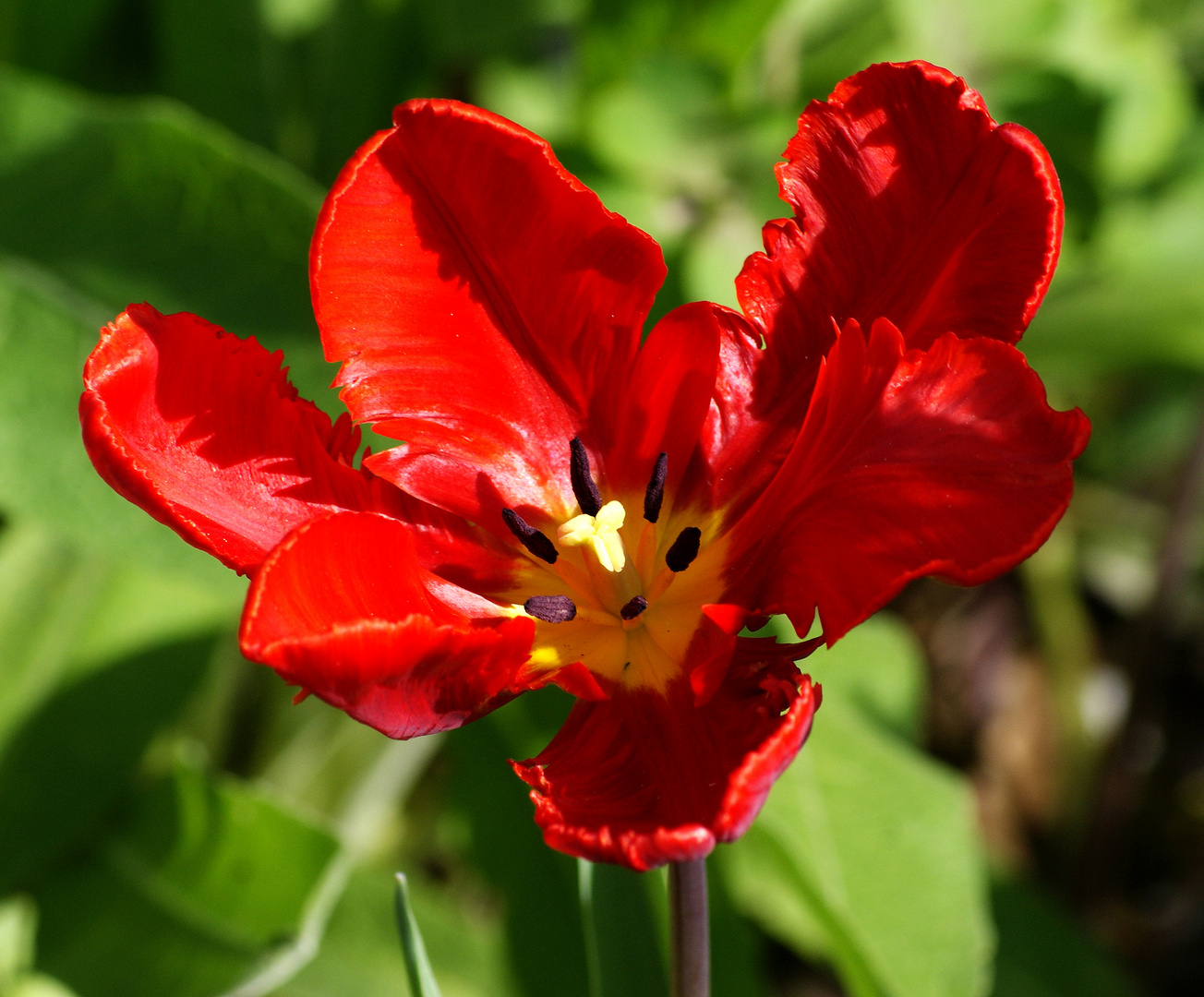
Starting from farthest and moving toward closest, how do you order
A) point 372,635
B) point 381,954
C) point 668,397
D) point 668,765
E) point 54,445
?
1. point 381,954
2. point 54,445
3. point 668,397
4. point 668,765
5. point 372,635

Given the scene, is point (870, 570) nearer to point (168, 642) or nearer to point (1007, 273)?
point (1007, 273)

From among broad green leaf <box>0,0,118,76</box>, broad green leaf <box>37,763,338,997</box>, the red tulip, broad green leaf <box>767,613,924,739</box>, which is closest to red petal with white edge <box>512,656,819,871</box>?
the red tulip

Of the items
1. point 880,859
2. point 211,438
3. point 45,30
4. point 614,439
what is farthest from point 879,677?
point 45,30

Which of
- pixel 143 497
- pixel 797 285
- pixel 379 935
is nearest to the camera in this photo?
pixel 143 497

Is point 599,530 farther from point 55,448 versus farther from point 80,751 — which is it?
point 80,751

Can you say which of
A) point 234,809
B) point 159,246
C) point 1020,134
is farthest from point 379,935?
point 1020,134

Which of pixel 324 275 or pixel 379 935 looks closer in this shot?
pixel 324 275

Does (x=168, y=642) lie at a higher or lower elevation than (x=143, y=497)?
lower
